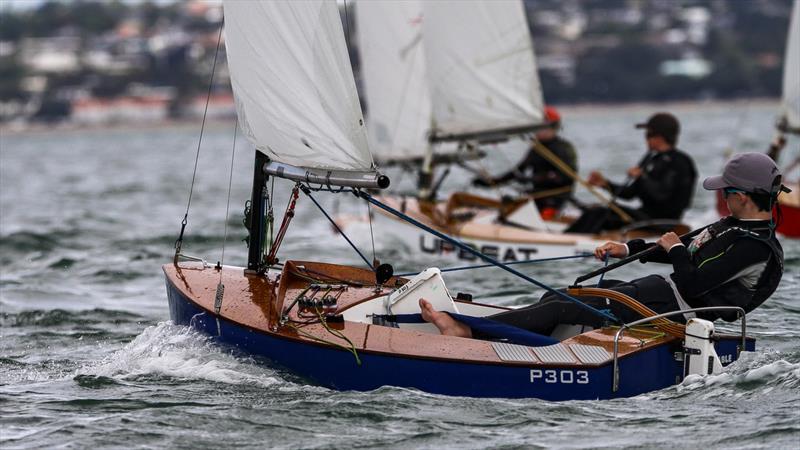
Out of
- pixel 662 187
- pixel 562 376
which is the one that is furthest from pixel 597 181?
pixel 562 376

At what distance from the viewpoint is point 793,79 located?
44.7ft

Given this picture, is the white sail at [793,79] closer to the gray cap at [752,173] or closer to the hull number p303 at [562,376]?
the gray cap at [752,173]

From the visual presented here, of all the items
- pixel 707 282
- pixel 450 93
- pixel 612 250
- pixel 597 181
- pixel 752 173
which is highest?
pixel 450 93

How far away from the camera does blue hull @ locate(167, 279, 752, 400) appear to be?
604 cm

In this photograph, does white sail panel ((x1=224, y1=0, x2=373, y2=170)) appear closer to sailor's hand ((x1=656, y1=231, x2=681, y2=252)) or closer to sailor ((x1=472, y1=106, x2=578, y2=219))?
sailor's hand ((x1=656, y1=231, x2=681, y2=252))

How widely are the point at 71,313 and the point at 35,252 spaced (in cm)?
412

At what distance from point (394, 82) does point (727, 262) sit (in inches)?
285

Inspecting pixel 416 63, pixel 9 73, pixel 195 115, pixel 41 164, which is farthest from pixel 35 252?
pixel 9 73

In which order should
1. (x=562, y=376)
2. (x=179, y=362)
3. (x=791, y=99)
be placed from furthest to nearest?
(x=791, y=99), (x=179, y=362), (x=562, y=376)

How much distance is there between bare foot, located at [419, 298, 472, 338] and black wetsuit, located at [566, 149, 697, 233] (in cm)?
447

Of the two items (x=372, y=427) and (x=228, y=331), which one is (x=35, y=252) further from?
(x=372, y=427)

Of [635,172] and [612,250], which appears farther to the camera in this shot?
[635,172]

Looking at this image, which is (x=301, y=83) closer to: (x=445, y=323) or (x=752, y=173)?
(x=445, y=323)

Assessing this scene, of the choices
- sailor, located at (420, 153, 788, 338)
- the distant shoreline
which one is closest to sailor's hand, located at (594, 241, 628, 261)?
sailor, located at (420, 153, 788, 338)
